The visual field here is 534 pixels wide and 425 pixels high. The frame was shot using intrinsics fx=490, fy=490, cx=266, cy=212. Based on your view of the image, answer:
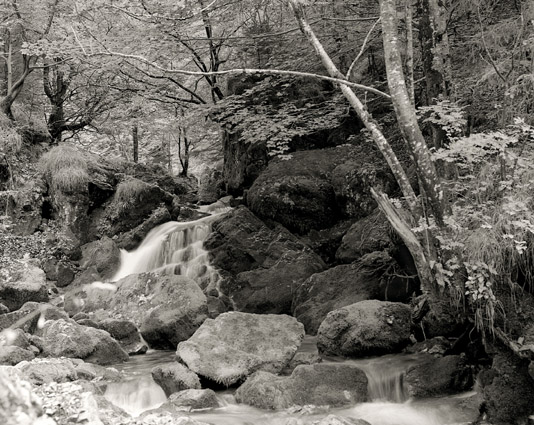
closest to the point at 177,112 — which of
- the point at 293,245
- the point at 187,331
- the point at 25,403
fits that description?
the point at 293,245

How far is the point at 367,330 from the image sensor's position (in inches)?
294

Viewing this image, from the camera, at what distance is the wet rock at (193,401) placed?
6.24m

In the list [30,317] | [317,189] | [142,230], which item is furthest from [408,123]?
[142,230]

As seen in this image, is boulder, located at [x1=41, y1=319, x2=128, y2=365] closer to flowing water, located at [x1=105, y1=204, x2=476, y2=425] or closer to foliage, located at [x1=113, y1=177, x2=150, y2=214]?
flowing water, located at [x1=105, y1=204, x2=476, y2=425]

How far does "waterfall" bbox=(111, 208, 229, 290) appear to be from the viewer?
41.3 feet

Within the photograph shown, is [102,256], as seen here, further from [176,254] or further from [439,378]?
[439,378]

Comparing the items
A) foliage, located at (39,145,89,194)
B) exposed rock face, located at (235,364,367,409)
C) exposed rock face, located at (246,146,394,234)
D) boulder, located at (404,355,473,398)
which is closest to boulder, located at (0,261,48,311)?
foliage, located at (39,145,89,194)

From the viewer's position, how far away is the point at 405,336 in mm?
7500

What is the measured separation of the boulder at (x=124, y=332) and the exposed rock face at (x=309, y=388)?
3.59 m

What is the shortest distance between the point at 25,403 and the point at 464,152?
467 cm

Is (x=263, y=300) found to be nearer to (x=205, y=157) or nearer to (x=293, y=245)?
(x=293, y=245)

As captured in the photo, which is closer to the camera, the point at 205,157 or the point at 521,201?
the point at 521,201

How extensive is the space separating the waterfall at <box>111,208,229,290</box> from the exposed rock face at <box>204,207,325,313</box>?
357 mm

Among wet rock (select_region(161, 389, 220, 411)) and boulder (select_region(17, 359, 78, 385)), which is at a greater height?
boulder (select_region(17, 359, 78, 385))
